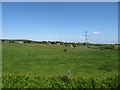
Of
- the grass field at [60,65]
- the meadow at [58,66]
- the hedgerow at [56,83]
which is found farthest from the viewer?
the grass field at [60,65]

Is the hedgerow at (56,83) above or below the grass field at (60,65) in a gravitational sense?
above

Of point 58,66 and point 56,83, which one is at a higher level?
point 56,83

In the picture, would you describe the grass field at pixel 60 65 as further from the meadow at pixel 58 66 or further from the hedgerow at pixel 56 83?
the hedgerow at pixel 56 83

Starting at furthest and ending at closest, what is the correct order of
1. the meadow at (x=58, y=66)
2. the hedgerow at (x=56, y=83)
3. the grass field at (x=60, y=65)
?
the grass field at (x=60, y=65), the meadow at (x=58, y=66), the hedgerow at (x=56, y=83)

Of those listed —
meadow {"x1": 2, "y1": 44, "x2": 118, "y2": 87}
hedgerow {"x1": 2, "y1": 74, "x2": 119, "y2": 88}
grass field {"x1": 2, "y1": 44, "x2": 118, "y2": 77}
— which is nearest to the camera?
hedgerow {"x1": 2, "y1": 74, "x2": 119, "y2": 88}

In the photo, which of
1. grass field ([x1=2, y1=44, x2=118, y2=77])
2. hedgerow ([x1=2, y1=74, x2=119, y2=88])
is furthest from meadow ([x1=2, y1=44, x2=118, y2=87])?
hedgerow ([x1=2, y1=74, x2=119, y2=88])

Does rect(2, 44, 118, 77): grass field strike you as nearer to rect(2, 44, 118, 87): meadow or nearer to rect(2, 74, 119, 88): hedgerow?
rect(2, 44, 118, 87): meadow

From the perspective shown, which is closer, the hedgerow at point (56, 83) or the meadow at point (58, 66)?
the hedgerow at point (56, 83)

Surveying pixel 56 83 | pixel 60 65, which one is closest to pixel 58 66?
pixel 60 65

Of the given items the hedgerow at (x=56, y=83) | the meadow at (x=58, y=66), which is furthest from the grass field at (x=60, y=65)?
the hedgerow at (x=56, y=83)

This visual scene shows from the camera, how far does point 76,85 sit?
6.94 meters

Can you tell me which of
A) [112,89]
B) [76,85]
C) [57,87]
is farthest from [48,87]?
[112,89]

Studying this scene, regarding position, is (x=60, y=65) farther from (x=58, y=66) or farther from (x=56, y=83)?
(x=56, y=83)

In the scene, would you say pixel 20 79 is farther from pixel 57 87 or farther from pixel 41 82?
pixel 57 87
